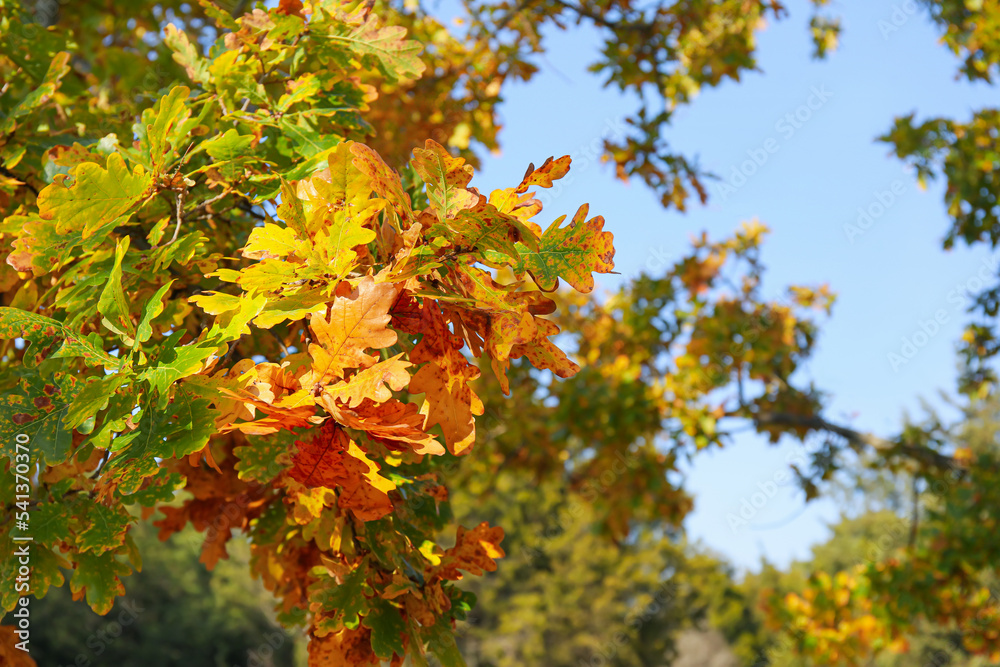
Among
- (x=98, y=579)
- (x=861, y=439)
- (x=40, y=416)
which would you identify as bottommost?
(x=98, y=579)

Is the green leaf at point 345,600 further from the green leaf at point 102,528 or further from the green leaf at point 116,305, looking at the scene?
the green leaf at point 116,305

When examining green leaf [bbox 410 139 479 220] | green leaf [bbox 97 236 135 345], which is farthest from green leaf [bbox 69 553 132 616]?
green leaf [bbox 410 139 479 220]

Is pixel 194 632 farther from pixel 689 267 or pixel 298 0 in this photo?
pixel 298 0

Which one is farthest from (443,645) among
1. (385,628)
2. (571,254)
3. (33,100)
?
(33,100)

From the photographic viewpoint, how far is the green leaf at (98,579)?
48.4 inches

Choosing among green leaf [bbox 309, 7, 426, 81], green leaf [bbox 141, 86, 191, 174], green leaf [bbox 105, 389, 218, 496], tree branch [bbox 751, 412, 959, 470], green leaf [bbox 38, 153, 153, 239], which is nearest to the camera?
green leaf [bbox 105, 389, 218, 496]

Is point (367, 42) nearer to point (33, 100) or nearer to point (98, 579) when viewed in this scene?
point (33, 100)

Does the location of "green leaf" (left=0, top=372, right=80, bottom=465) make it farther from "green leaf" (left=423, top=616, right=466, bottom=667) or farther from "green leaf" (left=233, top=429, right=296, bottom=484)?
"green leaf" (left=423, top=616, right=466, bottom=667)

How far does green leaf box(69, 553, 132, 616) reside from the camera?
123cm

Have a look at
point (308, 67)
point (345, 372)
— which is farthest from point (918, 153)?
point (345, 372)

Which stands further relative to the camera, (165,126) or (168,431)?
(165,126)

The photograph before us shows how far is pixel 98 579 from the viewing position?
1245 millimetres

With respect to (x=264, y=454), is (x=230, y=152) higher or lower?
higher

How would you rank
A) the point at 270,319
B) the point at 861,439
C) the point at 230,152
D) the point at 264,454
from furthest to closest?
1. the point at 861,439
2. the point at 230,152
3. the point at 264,454
4. the point at 270,319
